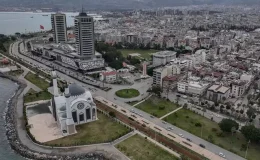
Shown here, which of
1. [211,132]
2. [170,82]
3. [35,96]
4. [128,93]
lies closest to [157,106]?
[128,93]

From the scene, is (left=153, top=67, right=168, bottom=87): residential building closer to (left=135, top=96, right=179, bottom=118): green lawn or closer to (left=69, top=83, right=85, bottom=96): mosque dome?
(left=135, top=96, right=179, bottom=118): green lawn

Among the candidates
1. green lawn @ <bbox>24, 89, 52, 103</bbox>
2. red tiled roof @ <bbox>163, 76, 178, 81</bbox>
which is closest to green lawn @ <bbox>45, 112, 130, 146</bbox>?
green lawn @ <bbox>24, 89, 52, 103</bbox>

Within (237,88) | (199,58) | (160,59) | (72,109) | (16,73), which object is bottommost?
(16,73)

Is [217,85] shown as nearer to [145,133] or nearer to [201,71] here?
[201,71]

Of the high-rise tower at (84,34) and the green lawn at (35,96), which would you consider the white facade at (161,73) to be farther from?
the green lawn at (35,96)

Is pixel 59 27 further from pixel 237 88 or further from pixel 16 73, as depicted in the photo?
pixel 237 88

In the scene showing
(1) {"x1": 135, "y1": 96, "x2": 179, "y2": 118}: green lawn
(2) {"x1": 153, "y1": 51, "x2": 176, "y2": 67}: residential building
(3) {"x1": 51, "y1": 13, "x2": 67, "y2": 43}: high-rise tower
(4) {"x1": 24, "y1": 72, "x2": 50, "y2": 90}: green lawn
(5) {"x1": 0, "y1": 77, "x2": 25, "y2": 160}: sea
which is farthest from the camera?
(3) {"x1": 51, "y1": 13, "x2": 67, "y2": 43}: high-rise tower
